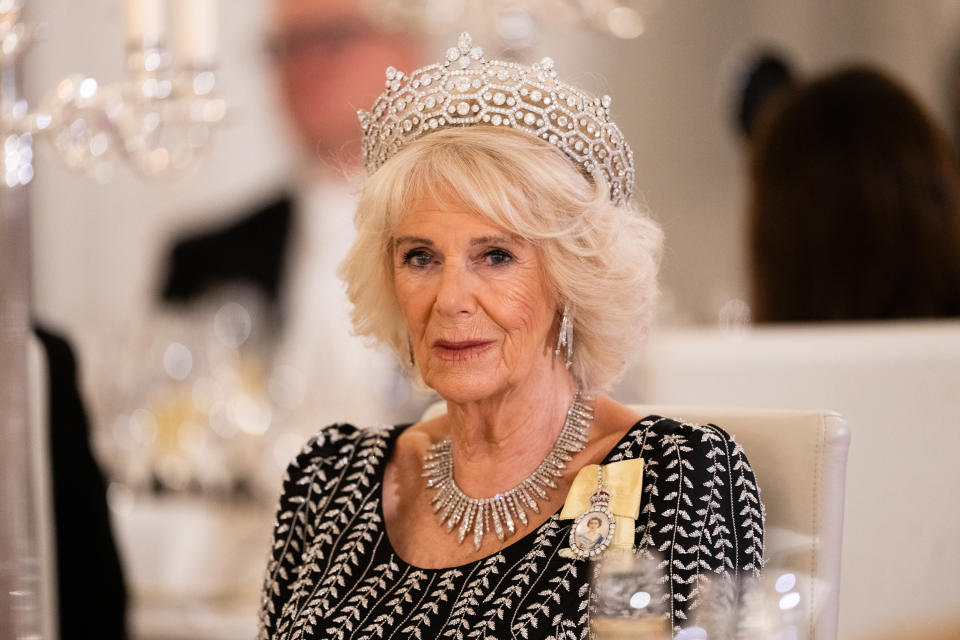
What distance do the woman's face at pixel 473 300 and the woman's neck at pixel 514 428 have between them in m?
0.07

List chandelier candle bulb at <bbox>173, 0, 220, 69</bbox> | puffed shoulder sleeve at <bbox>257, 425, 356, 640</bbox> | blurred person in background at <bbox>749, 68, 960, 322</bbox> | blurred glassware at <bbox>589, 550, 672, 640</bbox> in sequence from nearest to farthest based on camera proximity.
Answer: blurred glassware at <bbox>589, 550, 672, 640</bbox>, puffed shoulder sleeve at <bbox>257, 425, 356, 640</bbox>, chandelier candle bulb at <bbox>173, 0, 220, 69</bbox>, blurred person in background at <bbox>749, 68, 960, 322</bbox>

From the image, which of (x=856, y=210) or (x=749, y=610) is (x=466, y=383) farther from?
(x=856, y=210)

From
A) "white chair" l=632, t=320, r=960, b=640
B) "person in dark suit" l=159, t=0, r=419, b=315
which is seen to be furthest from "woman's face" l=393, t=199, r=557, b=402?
"person in dark suit" l=159, t=0, r=419, b=315

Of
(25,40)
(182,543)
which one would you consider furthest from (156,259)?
(25,40)

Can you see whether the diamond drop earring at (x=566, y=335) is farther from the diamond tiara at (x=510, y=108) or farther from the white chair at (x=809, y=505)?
the white chair at (x=809, y=505)

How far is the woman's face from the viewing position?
1.88m

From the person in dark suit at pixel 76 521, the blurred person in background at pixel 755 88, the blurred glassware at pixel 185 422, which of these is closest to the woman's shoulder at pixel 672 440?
the person in dark suit at pixel 76 521

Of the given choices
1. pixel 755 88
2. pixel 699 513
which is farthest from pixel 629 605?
pixel 755 88

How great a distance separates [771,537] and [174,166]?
169 cm

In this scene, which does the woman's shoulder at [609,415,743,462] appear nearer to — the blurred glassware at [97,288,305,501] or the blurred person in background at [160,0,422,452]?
the blurred glassware at [97,288,305,501]

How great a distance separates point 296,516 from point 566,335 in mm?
572

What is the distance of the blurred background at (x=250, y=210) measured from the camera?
4.02 metres

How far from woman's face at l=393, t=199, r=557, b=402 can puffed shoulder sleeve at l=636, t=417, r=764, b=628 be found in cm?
27

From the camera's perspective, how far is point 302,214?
576cm
